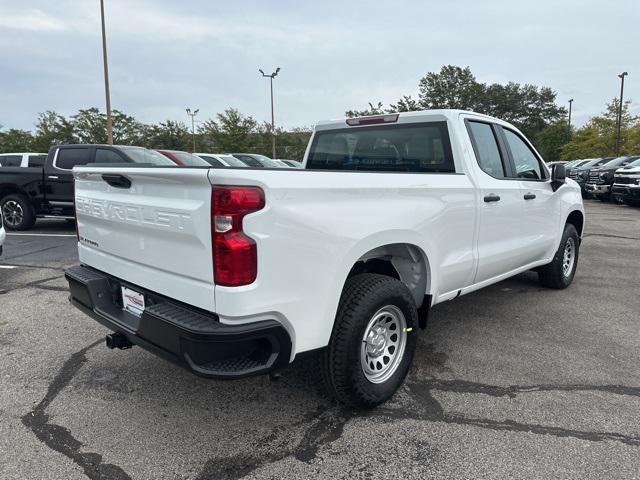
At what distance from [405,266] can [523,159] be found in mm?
2074

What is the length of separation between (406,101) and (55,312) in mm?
61323

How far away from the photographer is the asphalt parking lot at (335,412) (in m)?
2.47

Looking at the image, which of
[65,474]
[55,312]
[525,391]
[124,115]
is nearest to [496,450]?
[525,391]

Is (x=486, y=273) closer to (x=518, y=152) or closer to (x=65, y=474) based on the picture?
(x=518, y=152)

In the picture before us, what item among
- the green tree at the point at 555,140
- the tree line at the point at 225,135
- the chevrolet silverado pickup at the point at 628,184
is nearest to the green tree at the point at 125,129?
the tree line at the point at 225,135

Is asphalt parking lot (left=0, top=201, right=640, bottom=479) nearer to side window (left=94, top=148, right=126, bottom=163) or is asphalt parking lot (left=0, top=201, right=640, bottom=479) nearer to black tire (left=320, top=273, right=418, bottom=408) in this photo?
black tire (left=320, top=273, right=418, bottom=408)

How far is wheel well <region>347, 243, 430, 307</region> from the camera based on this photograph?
325 cm

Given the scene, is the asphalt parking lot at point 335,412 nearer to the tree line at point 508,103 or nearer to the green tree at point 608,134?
the green tree at point 608,134

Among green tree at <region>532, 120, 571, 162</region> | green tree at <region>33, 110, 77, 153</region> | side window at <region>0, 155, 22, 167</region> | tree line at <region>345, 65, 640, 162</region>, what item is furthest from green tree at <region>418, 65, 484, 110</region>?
side window at <region>0, 155, 22, 167</region>

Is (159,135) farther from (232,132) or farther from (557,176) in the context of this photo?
(557,176)

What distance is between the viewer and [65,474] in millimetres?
2381

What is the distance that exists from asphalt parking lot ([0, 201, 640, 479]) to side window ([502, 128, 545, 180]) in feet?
4.58

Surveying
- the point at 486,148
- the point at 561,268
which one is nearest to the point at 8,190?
the point at 486,148

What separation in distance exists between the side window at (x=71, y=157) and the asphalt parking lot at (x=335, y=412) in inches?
222
